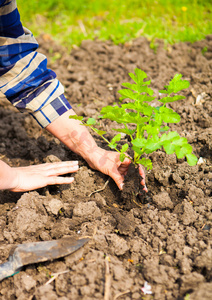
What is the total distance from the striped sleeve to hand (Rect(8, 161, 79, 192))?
0.36 meters

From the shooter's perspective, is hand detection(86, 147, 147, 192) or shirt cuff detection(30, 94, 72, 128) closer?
hand detection(86, 147, 147, 192)

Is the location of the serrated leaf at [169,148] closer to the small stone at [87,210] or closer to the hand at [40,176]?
the small stone at [87,210]

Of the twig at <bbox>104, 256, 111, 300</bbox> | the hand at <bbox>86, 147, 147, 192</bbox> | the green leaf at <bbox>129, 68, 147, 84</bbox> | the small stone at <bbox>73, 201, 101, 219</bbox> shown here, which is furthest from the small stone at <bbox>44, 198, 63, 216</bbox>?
the green leaf at <bbox>129, 68, 147, 84</bbox>

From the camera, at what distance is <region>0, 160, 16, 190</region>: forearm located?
6.49 ft

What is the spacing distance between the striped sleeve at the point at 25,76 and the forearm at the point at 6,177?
50 cm

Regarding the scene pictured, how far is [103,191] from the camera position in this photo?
226 cm

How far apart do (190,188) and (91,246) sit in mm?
824

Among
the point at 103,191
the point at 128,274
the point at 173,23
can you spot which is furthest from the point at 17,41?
the point at 173,23

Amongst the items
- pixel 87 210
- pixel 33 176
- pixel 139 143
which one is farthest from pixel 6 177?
pixel 139 143

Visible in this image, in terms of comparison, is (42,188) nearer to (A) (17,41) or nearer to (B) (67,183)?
(B) (67,183)

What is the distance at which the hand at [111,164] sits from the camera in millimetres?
2197

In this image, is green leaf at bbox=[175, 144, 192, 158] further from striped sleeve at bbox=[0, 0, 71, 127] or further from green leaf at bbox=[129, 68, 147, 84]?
striped sleeve at bbox=[0, 0, 71, 127]

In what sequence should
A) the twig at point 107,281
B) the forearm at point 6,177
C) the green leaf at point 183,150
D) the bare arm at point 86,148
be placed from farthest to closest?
the bare arm at point 86,148, the forearm at point 6,177, the green leaf at point 183,150, the twig at point 107,281

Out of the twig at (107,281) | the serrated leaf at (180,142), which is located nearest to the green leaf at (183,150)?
the serrated leaf at (180,142)
